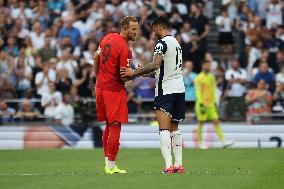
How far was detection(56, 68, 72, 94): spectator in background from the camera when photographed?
82.9ft

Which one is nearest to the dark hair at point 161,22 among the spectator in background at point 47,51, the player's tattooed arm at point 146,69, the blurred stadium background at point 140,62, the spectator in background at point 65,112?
the player's tattooed arm at point 146,69

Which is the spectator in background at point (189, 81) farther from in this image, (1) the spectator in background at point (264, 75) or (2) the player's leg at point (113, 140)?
(2) the player's leg at point (113, 140)

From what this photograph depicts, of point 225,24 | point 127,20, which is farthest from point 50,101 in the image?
point 127,20

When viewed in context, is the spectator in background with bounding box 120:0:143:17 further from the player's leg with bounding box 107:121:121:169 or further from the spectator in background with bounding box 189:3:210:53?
the player's leg with bounding box 107:121:121:169

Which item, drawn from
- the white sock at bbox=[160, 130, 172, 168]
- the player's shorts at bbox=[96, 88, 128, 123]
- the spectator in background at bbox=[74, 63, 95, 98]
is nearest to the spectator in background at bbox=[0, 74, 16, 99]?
the spectator in background at bbox=[74, 63, 95, 98]

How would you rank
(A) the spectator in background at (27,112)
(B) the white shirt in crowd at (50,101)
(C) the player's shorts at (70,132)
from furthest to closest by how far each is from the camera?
(B) the white shirt in crowd at (50,101), (A) the spectator in background at (27,112), (C) the player's shorts at (70,132)

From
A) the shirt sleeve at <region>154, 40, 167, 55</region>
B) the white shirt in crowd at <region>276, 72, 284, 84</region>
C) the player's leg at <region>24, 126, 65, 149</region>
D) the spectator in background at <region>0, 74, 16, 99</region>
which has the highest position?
the shirt sleeve at <region>154, 40, 167, 55</region>

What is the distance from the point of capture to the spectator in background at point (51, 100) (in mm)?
24703

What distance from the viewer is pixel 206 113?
23.0 m

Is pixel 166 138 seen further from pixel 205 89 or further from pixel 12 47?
pixel 12 47

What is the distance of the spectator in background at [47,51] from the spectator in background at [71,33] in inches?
18.4

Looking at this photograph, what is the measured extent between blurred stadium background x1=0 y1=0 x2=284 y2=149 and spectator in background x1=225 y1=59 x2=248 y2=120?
3cm

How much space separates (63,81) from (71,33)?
220cm

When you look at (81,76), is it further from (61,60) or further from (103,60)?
(103,60)
